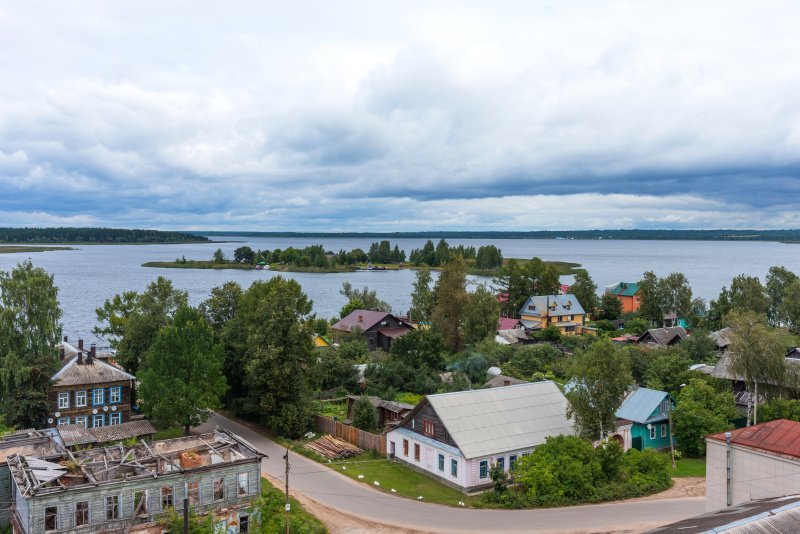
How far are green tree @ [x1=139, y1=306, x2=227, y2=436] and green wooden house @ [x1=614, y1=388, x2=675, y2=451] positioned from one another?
2198 centimetres

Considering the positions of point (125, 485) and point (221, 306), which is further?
point (221, 306)

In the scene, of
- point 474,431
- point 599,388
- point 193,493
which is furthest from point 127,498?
point 599,388

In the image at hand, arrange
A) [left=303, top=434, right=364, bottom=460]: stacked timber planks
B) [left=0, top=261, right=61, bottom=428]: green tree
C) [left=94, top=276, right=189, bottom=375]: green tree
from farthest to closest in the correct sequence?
1. [left=94, top=276, right=189, bottom=375]: green tree
2. [left=0, top=261, right=61, bottom=428]: green tree
3. [left=303, top=434, right=364, bottom=460]: stacked timber planks

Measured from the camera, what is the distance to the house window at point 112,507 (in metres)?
21.8

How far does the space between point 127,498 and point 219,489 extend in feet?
10.7

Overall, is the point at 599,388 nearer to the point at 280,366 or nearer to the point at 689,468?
the point at 689,468

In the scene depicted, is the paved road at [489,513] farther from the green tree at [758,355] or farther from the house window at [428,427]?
the green tree at [758,355]

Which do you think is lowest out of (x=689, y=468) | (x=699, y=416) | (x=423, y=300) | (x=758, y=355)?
(x=689, y=468)

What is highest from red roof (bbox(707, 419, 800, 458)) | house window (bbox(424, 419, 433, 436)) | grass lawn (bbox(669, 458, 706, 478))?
red roof (bbox(707, 419, 800, 458))

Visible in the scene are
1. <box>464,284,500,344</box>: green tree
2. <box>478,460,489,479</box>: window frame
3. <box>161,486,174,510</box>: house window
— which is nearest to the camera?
<box>161,486,174,510</box>: house window

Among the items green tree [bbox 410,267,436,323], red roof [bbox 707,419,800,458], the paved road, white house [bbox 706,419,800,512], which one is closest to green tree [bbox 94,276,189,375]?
the paved road

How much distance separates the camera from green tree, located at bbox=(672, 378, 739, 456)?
32.5 meters

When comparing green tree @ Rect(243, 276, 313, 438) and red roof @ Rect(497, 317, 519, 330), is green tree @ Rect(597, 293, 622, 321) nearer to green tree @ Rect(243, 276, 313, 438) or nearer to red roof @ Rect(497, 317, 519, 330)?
red roof @ Rect(497, 317, 519, 330)

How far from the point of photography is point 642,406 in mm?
33531
